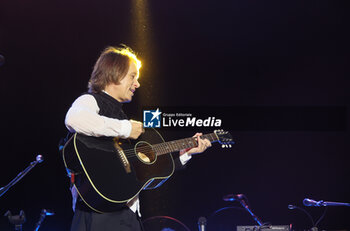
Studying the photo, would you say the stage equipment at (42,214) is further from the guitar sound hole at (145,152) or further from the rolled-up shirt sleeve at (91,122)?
the rolled-up shirt sleeve at (91,122)

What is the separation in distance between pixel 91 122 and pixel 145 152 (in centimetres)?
55

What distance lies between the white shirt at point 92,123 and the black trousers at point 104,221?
Answer: 0.07m

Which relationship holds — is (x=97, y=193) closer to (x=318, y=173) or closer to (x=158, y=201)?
(x=158, y=201)

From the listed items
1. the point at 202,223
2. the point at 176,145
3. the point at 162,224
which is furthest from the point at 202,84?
the point at 176,145

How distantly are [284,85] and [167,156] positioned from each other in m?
2.88

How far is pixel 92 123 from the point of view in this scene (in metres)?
2.07

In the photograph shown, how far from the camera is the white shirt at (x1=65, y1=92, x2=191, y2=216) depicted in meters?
2.07

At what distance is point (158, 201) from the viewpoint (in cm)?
479

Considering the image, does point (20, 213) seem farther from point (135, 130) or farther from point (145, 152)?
point (135, 130)

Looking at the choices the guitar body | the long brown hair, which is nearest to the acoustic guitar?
the guitar body

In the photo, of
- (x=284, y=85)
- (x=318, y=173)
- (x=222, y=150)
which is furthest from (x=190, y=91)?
(x=318, y=173)

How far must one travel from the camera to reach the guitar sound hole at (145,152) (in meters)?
2.43

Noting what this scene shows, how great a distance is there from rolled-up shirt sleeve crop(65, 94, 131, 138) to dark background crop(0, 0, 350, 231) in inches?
103

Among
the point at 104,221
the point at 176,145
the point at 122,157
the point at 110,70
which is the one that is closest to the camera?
the point at 104,221
